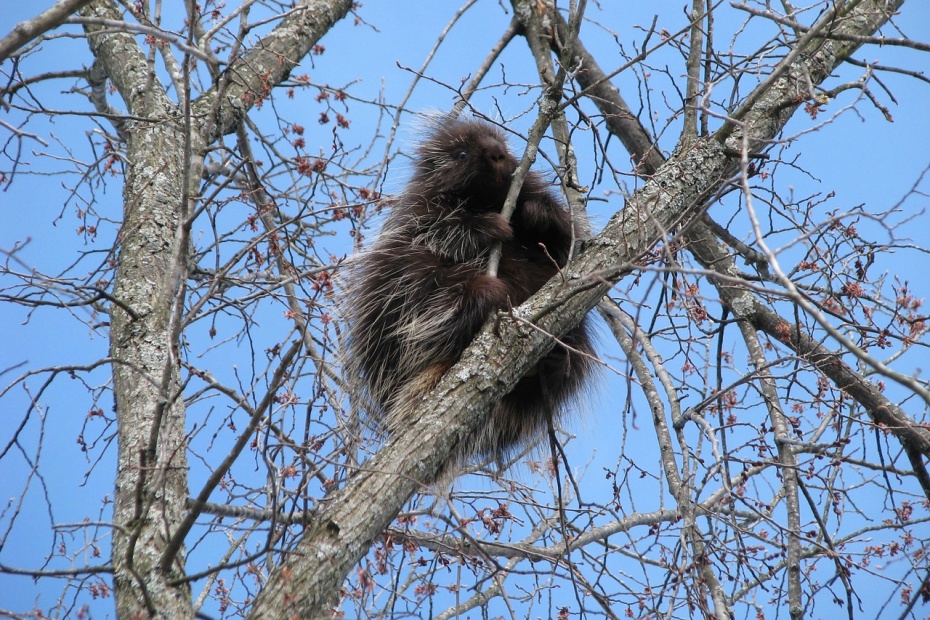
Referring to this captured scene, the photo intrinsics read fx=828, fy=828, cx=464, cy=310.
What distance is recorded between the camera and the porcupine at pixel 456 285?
3.21 meters

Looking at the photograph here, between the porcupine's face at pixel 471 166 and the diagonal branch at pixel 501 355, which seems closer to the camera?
the diagonal branch at pixel 501 355

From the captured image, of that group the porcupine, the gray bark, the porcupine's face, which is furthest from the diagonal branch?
the porcupine's face

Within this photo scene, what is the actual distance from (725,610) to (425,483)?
86 cm

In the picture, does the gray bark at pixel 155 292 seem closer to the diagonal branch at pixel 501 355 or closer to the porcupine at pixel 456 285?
the diagonal branch at pixel 501 355

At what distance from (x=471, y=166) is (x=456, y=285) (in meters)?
0.79

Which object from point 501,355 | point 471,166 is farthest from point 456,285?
point 501,355

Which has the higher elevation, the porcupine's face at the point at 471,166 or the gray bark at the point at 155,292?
the porcupine's face at the point at 471,166

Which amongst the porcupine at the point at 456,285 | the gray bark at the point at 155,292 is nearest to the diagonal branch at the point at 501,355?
the gray bark at the point at 155,292

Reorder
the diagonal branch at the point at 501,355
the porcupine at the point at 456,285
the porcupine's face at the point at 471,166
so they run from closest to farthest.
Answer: the diagonal branch at the point at 501,355
the porcupine at the point at 456,285
the porcupine's face at the point at 471,166

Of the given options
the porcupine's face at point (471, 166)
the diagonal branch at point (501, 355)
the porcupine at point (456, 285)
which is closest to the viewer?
the diagonal branch at point (501, 355)

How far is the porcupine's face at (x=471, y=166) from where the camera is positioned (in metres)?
3.86

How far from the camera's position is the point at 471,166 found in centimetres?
391

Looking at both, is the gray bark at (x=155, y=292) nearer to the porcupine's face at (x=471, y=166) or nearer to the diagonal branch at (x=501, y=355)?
the diagonal branch at (x=501, y=355)

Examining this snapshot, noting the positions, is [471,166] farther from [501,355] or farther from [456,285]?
[501,355]
